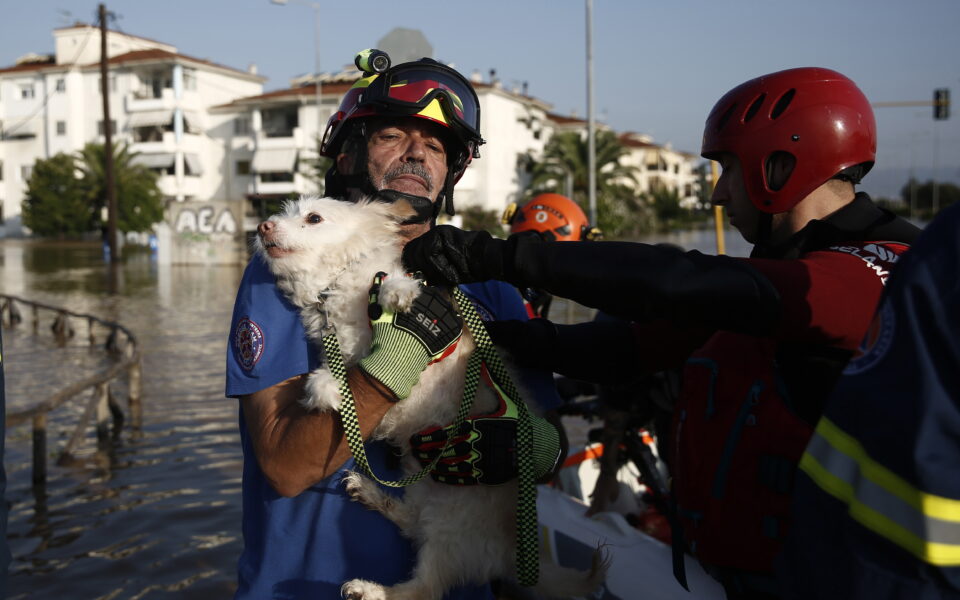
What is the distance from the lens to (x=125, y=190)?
58406 millimetres

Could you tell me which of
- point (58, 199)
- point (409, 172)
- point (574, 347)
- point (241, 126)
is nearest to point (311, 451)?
point (574, 347)

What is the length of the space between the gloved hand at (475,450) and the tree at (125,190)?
61883mm

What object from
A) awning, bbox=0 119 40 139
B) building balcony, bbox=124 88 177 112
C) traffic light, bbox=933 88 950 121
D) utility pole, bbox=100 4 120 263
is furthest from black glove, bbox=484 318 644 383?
awning, bbox=0 119 40 139

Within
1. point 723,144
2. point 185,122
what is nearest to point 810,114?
point 723,144

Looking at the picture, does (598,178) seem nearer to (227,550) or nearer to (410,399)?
(227,550)

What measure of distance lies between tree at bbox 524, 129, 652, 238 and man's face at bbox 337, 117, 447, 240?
54103 millimetres

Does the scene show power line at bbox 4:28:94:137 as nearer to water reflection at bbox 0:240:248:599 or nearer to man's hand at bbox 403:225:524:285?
water reflection at bbox 0:240:248:599

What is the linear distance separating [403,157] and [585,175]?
56.2 meters

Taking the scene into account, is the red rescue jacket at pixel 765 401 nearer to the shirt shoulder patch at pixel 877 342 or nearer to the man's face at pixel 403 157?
the shirt shoulder patch at pixel 877 342

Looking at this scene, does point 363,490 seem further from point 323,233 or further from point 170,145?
point 170,145

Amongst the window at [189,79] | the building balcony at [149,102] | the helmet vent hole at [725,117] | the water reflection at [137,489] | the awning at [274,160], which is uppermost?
the window at [189,79]

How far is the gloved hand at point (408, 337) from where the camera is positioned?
7.10 ft

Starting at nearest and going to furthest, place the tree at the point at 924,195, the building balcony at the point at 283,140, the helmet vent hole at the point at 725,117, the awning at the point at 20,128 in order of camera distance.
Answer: the helmet vent hole at the point at 725,117 < the building balcony at the point at 283,140 < the awning at the point at 20,128 < the tree at the point at 924,195

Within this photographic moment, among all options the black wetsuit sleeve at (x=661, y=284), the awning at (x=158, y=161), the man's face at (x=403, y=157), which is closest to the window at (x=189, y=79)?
the awning at (x=158, y=161)
